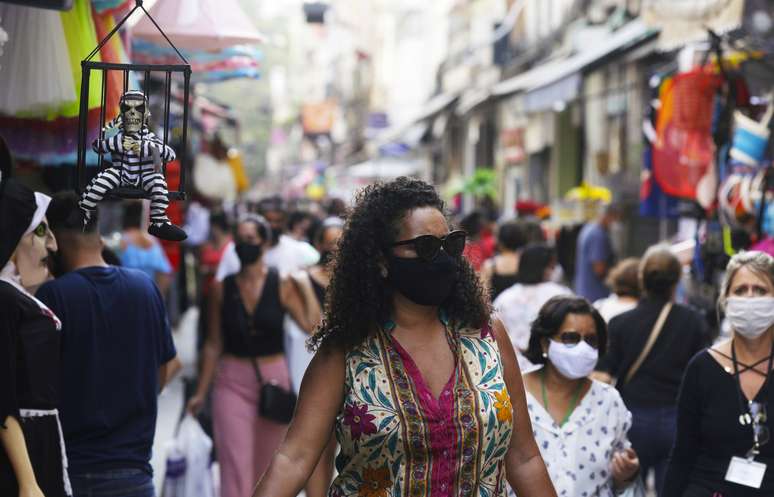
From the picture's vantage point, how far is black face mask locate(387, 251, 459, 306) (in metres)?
3.94

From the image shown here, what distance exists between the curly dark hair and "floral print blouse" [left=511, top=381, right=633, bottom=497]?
1390mm

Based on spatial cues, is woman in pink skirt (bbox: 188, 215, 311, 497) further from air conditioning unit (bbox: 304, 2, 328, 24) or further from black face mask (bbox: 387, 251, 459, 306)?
air conditioning unit (bbox: 304, 2, 328, 24)

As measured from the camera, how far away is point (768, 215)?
8.23 metres

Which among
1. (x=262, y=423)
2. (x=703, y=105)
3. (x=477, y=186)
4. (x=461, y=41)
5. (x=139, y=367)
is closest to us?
(x=139, y=367)

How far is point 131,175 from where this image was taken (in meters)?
3.89

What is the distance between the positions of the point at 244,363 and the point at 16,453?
384 cm

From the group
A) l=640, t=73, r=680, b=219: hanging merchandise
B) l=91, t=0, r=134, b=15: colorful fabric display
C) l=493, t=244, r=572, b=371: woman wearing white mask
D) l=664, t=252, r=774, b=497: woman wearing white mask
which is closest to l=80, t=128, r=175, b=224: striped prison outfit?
l=91, t=0, r=134, b=15: colorful fabric display

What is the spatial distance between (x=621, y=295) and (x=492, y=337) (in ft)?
13.9

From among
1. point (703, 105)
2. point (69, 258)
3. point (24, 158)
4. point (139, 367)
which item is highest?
point (703, 105)

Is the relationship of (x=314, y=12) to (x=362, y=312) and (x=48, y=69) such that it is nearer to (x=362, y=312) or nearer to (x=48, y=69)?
(x=48, y=69)

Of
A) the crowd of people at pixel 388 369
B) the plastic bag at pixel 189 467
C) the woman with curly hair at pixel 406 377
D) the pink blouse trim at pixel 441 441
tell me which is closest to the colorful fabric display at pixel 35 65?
the crowd of people at pixel 388 369

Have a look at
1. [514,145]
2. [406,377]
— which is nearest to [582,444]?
[406,377]

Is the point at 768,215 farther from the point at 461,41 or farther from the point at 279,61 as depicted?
the point at 279,61

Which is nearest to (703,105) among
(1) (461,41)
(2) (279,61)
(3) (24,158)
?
(3) (24,158)
